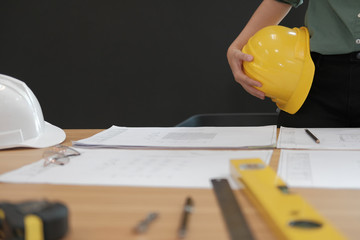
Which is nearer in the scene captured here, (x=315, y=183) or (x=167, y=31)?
(x=315, y=183)

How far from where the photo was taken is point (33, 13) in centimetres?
257

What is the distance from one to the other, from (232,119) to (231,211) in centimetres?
191

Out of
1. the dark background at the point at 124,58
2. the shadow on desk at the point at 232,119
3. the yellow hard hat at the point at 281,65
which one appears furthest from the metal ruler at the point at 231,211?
the dark background at the point at 124,58

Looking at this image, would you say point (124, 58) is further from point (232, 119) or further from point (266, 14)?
point (266, 14)

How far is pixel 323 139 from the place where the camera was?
Answer: 30.7 inches

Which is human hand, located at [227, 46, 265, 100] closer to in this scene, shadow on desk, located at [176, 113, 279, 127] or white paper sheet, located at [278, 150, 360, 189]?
white paper sheet, located at [278, 150, 360, 189]

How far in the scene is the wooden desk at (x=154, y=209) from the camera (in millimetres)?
355

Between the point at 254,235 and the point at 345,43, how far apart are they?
2.65 ft

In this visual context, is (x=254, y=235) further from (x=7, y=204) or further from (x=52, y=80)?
(x=52, y=80)

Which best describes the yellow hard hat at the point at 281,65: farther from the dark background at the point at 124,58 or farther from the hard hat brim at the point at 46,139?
the dark background at the point at 124,58

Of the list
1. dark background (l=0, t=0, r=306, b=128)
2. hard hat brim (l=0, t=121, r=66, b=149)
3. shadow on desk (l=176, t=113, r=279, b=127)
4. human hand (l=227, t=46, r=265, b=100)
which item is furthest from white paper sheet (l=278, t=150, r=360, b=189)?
dark background (l=0, t=0, r=306, b=128)

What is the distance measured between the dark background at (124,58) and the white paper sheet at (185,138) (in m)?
1.58

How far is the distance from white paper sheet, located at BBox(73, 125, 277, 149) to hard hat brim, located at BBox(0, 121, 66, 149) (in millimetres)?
88

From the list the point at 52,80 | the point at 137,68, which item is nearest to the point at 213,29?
the point at 137,68
